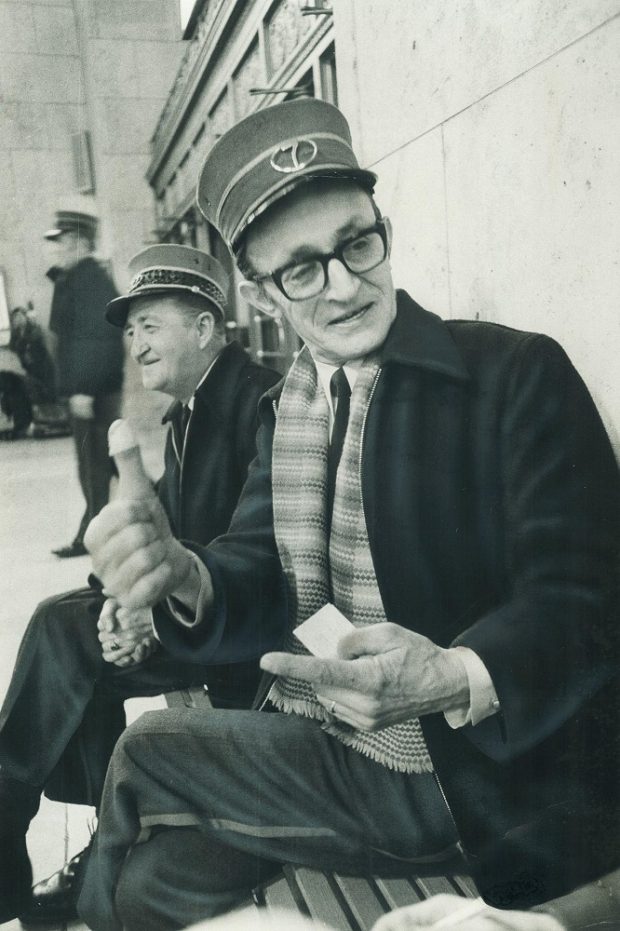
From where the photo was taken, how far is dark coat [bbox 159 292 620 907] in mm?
1337

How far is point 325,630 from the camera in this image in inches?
57.9

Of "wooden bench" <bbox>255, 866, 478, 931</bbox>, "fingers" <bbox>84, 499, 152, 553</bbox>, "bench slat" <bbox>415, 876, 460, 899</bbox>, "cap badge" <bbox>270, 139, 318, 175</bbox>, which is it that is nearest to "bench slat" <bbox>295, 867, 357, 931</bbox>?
"wooden bench" <bbox>255, 866, 478, 931</bbox>

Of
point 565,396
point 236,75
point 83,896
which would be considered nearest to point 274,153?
point 236,75

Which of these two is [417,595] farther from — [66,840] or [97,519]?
[66,840]

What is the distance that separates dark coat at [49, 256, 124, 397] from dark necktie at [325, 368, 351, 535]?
1.42 feet

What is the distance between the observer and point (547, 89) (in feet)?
4.47

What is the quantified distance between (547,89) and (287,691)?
4.06 feet

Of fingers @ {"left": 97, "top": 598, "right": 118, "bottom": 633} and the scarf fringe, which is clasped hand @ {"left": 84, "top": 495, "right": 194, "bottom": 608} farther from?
the scarf fringe

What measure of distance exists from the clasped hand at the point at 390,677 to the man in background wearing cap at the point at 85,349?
57 centimetres

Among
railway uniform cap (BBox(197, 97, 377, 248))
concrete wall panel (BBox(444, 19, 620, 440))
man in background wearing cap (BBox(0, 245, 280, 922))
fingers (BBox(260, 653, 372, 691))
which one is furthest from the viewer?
man in background wearing cap (BBox(0, 245, 280, 922))

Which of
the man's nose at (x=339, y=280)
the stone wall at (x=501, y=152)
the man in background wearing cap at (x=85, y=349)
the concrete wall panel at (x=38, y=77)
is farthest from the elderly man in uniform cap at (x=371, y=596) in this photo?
the concrete wall panel at (x=38, y=77)

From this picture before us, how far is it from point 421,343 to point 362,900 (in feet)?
3.48

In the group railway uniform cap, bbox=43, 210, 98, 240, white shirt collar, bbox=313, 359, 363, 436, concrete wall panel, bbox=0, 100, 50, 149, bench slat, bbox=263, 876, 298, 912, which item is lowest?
bench slat, bbox=263, 876, 298, 912

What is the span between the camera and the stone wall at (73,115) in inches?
59.0
